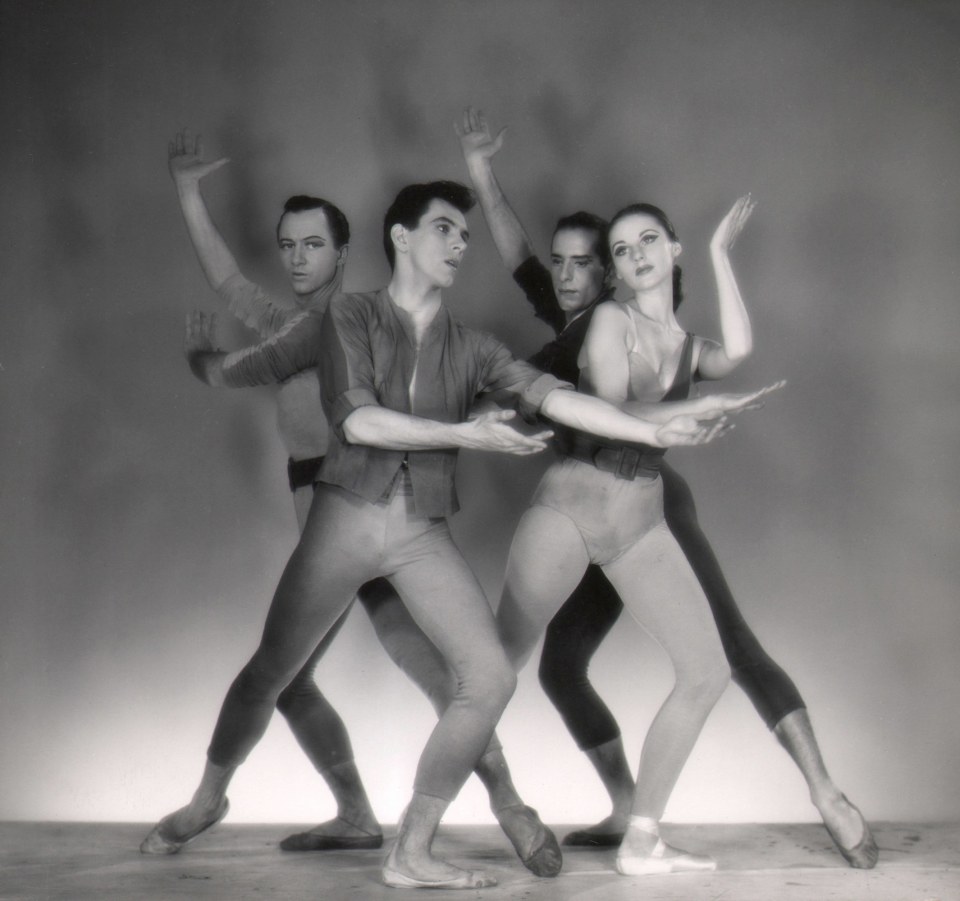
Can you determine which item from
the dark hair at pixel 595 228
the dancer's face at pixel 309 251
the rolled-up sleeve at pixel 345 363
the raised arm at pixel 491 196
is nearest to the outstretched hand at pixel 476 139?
the raised arm at pixel 491 196

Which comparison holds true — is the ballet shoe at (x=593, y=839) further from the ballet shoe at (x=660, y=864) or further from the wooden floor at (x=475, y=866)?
the ballet shoe at (x=660, y=864)

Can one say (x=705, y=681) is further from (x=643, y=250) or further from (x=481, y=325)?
(x=481, y=325)

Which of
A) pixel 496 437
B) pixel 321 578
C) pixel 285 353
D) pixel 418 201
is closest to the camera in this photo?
pixel 496 437

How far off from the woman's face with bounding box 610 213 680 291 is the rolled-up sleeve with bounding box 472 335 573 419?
41 cm

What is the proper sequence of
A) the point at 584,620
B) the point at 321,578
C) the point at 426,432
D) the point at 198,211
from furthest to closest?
the point at 198,211, the point at 584,620, the point at 321,578, the point at 426,432

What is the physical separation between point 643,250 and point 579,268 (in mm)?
319

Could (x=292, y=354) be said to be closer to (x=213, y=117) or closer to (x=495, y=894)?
(x=213, y=117)

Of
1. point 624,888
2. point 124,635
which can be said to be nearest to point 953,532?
point 624,888

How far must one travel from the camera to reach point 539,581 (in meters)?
3.42

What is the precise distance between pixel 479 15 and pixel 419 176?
23.2 inches

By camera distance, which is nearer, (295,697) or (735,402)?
(735,402)

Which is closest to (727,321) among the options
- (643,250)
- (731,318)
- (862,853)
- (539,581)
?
(731,318)

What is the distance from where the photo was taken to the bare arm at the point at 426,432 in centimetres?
303

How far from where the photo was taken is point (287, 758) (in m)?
4.32
